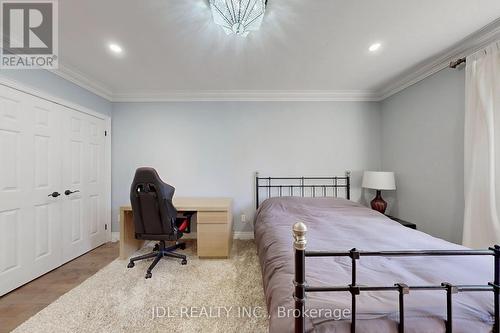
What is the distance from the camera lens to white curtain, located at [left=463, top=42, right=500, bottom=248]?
178cm

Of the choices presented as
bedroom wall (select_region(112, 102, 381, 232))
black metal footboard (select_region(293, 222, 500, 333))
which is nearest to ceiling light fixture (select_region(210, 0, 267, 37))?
black metal footboard (select_region(293, 222, 500, 333))

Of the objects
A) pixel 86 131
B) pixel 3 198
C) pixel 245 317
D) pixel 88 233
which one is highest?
pixel 86 131

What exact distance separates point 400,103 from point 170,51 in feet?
10.5

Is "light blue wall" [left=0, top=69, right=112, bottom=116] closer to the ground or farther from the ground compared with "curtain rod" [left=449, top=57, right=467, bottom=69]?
closer to the ground

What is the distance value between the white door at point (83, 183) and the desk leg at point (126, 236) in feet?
2.17

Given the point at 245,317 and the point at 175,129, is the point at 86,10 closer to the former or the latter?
the point at 175,129

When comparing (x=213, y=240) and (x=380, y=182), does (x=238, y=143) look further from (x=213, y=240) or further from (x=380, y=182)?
Answer: (x=380, y=182)

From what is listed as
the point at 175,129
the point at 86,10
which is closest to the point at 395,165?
the point at 175,129

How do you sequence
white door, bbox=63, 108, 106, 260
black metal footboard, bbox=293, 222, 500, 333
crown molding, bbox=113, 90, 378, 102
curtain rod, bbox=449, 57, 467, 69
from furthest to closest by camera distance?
crown molding, bbox=113, 90, 378, 102 → white door, bbox=63, 108, 106, 260 → curtain rod, bbox=449, 57, 467, 69 → black metal footboard, bbox=293, 222, 500, 333

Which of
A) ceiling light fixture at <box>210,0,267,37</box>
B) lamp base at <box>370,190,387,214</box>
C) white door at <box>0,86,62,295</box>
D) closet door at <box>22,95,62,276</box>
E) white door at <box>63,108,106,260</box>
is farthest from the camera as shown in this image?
lamp base at <box>370,190,387,214</box>

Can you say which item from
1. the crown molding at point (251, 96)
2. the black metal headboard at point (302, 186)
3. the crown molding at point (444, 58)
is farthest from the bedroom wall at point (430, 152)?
the black metal headboard at point (302, 186)

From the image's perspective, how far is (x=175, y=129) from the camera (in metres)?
3.38

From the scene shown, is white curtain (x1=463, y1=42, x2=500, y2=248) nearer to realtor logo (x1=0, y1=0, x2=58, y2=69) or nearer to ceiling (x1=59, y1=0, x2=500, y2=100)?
ceiling (x1=59, y1=0, x2=500, y2=100)

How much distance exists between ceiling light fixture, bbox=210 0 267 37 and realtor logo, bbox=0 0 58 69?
1.25 meters
